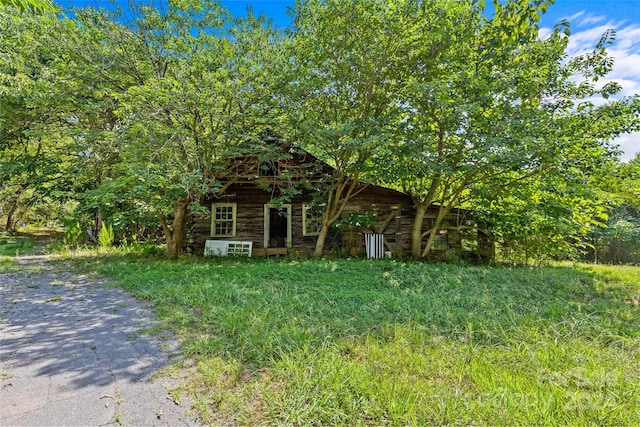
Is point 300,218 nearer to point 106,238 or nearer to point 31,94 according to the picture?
point 106,238

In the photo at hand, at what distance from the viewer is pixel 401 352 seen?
3000mm

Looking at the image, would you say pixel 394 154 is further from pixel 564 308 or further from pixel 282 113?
pixel 564 308

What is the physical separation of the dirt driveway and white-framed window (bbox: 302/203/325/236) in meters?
7.20

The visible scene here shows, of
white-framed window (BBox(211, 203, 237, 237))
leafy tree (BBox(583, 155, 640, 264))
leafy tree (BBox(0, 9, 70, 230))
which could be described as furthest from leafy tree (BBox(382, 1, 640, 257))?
leafy tree (BBox(0, 9, 70, 230))

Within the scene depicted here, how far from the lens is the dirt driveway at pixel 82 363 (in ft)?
6.93

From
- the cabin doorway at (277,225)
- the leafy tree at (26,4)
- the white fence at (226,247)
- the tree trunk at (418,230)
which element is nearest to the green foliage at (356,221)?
the tree trunk at (418,230)

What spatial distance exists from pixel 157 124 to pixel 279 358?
6.23 m

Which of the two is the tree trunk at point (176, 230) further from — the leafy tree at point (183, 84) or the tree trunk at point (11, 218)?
the tree trunk at point (11, 218)

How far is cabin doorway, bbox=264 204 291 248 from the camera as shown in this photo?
1141cm

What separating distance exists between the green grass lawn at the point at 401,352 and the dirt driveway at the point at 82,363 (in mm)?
261

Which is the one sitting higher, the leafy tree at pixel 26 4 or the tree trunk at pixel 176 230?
the leafy tree at pixel 26 4

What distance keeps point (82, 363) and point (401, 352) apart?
2.95 meters

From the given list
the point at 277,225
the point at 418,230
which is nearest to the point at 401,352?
the point at 418,230

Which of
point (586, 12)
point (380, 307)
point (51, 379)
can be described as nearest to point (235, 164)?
point (380, 307)
